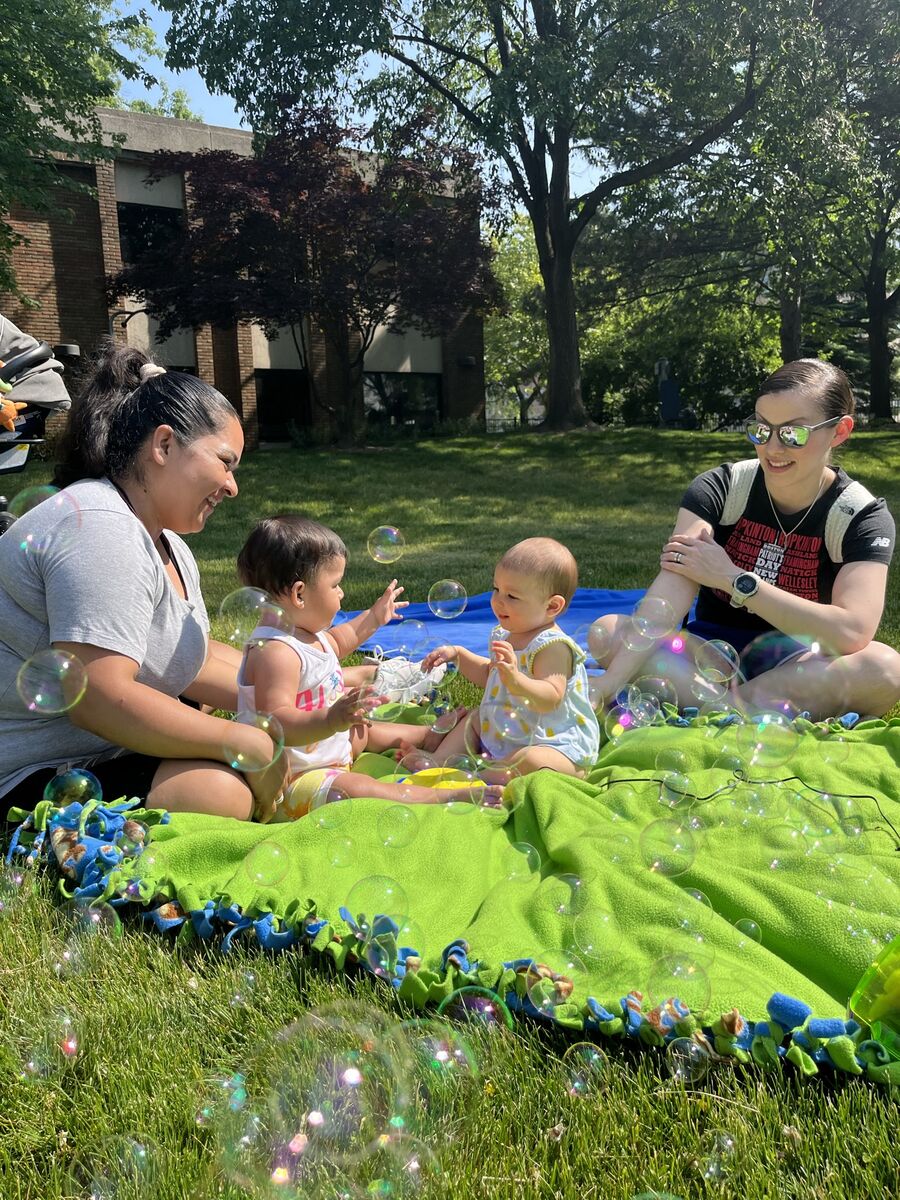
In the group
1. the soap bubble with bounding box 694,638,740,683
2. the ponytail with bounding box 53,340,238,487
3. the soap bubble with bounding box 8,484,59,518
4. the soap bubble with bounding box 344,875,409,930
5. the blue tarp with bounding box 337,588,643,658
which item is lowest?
the blue tarp with bounding box 337,588,643,658

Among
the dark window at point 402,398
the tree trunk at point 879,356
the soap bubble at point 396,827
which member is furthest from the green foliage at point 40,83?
the tree trunk at point 879,356

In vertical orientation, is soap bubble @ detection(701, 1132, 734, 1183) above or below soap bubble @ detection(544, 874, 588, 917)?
below

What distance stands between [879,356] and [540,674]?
940 inches

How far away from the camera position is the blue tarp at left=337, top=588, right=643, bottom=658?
201 inches

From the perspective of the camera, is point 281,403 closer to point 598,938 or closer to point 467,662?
point 467,662

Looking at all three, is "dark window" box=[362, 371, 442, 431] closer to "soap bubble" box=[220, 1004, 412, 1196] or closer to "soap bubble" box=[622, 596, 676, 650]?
"soap bubble" box=[622, 596, 676, 650]

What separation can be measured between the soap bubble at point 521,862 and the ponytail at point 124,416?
1.33 meters

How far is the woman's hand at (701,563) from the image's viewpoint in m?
3.35

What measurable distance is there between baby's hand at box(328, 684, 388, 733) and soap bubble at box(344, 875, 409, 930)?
0.46 m

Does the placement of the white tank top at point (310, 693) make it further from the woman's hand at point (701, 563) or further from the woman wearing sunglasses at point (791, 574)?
the woman's hand at point (701, 563)

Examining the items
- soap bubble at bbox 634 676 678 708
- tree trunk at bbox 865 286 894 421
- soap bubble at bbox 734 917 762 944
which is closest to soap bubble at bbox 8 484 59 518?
soap bubble at bbox 634 676 678 708

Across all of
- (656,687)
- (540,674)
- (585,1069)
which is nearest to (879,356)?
(656,687)

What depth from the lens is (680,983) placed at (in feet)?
5.72

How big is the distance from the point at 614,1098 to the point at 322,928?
2.30 ft
